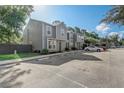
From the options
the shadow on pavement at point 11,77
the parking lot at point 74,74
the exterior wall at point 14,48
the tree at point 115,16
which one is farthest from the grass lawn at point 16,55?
the tree at point 115,16

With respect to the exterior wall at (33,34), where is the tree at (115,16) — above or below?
above

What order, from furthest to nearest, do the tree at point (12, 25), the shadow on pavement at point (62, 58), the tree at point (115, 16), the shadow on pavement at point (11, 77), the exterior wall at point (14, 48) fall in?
1. the tree at point (12, 25)
2. the exterior wall at point (14, 48)
3. the shadow on pavement at point (62, 58)
4. the tree at point (115, 16)
5. the shadow on pavement at point (11, 77)

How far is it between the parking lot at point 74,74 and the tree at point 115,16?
4.52 feet

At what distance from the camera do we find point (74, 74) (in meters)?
5.08

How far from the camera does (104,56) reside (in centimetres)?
658

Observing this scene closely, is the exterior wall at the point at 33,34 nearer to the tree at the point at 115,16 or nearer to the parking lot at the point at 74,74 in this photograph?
the parking lot at the point at 74,74

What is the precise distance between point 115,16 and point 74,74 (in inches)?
94.6

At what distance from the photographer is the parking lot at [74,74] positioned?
14.2ft

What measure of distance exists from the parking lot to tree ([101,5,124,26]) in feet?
4.52

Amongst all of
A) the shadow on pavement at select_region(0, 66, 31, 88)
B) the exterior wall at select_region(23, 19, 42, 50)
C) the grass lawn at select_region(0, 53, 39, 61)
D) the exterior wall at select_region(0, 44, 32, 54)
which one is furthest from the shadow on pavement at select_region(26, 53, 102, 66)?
the shadow on pavement at select_region(0, 66, 31, 88)

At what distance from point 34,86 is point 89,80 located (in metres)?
1.57

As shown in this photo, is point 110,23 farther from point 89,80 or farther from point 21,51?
point 21,51

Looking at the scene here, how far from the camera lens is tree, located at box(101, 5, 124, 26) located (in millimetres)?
5106
